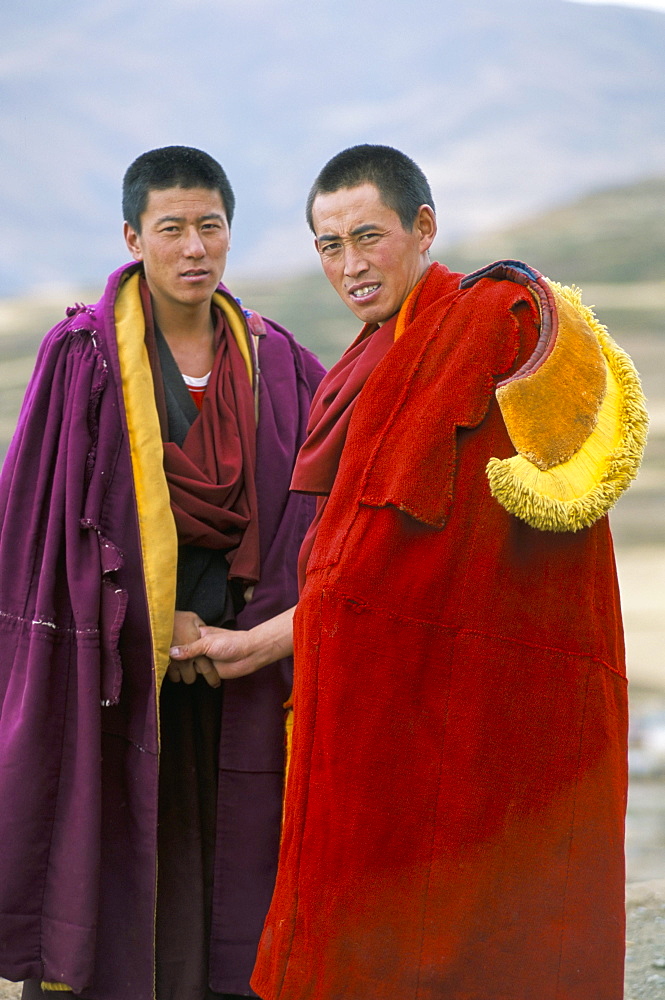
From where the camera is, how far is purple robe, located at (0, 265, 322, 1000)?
210 centimetres

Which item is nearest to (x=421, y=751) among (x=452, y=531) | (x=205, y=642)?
(x=452, y=531)

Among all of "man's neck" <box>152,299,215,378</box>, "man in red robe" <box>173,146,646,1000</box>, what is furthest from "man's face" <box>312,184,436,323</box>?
"man's neck" <box>152,299,215,378</box>

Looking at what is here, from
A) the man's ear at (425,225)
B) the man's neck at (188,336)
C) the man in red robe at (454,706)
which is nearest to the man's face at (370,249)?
the man's ear at (425,225)

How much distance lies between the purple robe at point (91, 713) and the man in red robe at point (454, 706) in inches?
20.0

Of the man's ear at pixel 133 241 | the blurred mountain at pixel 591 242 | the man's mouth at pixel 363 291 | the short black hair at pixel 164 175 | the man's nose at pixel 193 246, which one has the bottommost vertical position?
the man's mouth at pixel 363 291

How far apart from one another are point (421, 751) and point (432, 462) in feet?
1.47

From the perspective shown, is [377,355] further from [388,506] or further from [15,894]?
[15,894]

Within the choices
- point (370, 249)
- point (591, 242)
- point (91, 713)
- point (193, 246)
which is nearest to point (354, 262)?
point (370, 249)

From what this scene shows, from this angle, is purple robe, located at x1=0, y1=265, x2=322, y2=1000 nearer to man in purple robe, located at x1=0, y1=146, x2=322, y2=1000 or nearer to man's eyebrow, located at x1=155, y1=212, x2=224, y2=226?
man in purple robe, located at x1=0, y1=146, x2=322, y2=1000

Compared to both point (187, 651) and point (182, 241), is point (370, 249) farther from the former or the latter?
point (187, 651)

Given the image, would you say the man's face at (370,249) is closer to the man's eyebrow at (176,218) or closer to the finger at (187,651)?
the man's eyebrow at (176,218)

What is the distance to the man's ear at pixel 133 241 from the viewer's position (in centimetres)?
232

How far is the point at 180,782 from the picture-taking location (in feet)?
7.73

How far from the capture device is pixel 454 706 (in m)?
1.71
